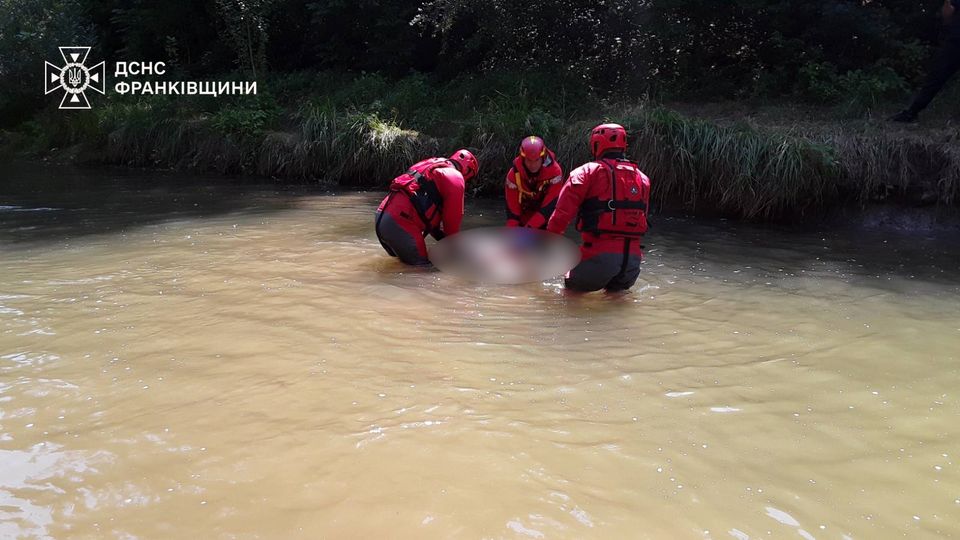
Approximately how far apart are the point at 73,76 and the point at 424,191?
15252 millimetres

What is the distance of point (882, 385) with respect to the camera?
11.1ft

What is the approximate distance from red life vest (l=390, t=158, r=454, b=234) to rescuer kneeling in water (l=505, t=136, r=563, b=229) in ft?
2.20

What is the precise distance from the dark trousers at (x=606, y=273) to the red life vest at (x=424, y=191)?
1.30 m

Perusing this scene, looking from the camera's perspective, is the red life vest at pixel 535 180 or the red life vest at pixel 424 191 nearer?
the red life vest at pixel 424 191

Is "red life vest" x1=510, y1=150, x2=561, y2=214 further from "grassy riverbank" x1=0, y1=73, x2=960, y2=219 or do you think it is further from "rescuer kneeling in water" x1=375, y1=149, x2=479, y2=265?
"grassy riverbank" x1=0, y1=73, x2=960, y2=219

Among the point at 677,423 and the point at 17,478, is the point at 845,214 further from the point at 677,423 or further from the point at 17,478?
the point at 17,478

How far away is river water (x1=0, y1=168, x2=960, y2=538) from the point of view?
90.0 inches

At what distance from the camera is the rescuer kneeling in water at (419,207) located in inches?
221

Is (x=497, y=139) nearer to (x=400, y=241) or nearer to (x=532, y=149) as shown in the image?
(x=532, y=149)

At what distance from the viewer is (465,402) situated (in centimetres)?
312

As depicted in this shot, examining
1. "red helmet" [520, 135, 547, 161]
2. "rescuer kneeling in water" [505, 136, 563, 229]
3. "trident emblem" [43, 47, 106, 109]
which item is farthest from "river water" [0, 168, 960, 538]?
"trident emblem" [43, 47, 106, 109]

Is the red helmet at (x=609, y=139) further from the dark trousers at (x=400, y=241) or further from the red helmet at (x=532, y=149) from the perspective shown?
the dark trousers at (x=400, y=241)

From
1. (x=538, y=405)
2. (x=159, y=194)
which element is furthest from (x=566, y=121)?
(x=538, y=405)

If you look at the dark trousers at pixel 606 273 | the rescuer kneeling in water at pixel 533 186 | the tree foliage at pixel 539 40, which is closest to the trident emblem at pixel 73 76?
the tree foliage at pixel 539 40
